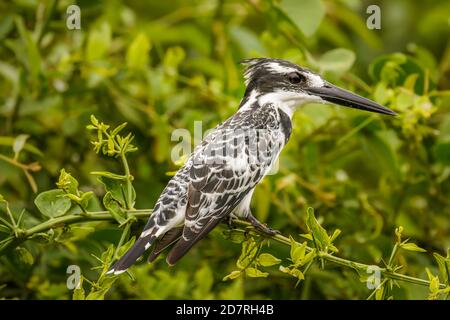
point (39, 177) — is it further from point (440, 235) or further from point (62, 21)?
point (440, 235)

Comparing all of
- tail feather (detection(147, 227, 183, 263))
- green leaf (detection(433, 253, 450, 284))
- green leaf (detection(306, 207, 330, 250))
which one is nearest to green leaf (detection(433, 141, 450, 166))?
Answer: green leaf (detection(433, 253, 450, 284))

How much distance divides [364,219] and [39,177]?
4.64 feet

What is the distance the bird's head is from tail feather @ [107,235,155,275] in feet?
2.74

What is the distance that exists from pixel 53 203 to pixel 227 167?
58 centimetres

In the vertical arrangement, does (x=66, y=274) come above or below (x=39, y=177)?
below

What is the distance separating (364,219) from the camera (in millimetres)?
3512

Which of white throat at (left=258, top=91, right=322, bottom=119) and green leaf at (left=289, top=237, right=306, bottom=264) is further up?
white throat at (left=258, top=91, right=322, bottom=119)

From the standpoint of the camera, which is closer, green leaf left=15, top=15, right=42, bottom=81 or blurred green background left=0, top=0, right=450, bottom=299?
blurred green background left=0, top=0, right=450, bottom=299

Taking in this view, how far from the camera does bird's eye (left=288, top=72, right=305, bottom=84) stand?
3.09m

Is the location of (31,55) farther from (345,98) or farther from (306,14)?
(345,98)

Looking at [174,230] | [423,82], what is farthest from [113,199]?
[423,82]

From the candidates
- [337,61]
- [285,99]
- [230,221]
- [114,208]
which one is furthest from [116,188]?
[337,61]

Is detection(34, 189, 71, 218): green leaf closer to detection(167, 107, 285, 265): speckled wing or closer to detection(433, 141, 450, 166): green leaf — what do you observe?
detection(167, 107, 285, 265): speckled wing

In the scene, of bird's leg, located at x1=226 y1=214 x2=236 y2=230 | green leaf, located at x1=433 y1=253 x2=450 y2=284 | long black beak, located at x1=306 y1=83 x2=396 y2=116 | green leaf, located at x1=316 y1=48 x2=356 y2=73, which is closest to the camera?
green leaf, located at x1=433 y1=253 x2=450 y2=284
